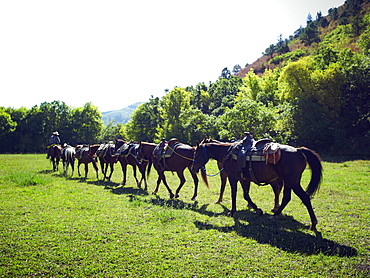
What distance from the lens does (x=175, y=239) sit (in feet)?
19.6

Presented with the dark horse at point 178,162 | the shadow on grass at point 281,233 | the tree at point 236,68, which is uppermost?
the tree at point 236,68

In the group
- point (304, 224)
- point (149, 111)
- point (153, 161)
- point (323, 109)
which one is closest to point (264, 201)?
point (304, 224)

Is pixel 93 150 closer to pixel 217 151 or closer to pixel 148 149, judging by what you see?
pixel 148 149

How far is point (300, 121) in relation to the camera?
31078mm

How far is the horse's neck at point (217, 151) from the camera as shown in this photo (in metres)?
9.07

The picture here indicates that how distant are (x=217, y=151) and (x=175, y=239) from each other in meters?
4.06

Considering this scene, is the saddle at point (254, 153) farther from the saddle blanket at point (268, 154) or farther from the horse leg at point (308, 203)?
the horse leg at point (308, 203)

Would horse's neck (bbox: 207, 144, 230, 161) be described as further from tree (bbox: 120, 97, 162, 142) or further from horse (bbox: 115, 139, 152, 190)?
tree (bbox: 120, 97, 162, 142)

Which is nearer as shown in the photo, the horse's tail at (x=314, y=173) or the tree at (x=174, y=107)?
the horse's tail at (x=314, y=173)

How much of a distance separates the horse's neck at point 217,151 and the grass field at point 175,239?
190 cm

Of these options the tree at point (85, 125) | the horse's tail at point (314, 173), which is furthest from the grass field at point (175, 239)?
the tree at point (85, 125)

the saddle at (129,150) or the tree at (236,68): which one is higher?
the tree at (236,68)

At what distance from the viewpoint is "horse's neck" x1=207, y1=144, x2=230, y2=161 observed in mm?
9070

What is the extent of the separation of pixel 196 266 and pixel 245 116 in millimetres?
28542
